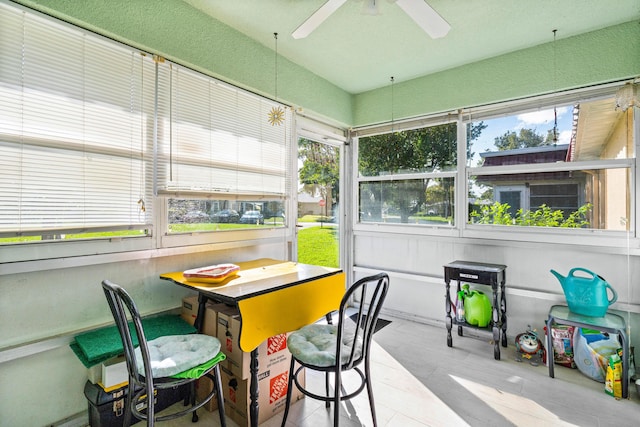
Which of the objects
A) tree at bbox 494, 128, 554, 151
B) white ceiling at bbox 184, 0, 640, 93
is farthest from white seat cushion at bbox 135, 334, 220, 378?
tree at bbox 494, 128, 554, 151

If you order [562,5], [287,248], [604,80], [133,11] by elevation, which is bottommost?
[287,248]

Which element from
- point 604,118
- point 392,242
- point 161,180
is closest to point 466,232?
point 392,242

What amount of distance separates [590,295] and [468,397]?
47.2 inches

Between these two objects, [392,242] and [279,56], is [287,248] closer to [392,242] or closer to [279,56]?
[392,242]

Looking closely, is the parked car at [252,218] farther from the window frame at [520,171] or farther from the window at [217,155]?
the window frame at [520,171]

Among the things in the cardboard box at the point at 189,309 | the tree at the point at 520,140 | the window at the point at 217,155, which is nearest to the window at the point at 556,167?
the tree at the point at 520,140

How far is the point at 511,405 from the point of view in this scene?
202 centimetres

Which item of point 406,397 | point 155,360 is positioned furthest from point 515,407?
point 155,360

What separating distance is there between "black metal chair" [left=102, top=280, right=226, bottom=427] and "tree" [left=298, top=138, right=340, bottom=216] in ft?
7.05

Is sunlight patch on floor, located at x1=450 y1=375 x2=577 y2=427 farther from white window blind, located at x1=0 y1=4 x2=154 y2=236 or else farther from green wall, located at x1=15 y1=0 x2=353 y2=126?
green wall, located at x1=15 y1=0 x2=353 y2=126

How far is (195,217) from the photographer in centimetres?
238

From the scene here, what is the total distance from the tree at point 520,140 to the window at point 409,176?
0.44 m

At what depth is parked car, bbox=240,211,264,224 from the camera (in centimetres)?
277

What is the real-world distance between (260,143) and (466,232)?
2.20m
